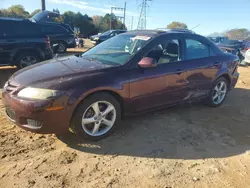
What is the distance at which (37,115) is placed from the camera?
294 cm

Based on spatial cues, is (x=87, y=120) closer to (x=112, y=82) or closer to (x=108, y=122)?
(x=108, y=122)

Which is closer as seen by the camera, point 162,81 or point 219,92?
point 162,81

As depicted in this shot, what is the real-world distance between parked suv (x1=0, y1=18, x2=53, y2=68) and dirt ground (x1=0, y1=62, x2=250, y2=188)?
→ 3.70 metres

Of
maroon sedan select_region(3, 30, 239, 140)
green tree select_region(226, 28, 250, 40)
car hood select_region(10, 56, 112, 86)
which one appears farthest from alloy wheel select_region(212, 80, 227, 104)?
green tree select_region(226, 28, 250, 40)

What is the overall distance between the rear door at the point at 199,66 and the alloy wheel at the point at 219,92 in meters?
0.39

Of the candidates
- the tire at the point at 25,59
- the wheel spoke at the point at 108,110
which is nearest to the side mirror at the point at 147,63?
the wheel spoke at the point at 108,110

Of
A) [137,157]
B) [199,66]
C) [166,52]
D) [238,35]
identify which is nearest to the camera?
[137,157]

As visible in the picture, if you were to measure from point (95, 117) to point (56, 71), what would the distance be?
860 mm

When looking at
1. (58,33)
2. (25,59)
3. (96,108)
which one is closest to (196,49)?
(96,108)

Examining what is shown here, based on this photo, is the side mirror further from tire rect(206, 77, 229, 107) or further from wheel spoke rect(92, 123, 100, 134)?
tire rect(206, 77, 229, 107)

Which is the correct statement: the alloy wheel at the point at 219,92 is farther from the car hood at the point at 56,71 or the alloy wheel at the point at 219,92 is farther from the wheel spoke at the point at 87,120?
the wheel spoke at the point at 87,120

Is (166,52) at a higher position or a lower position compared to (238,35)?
higher

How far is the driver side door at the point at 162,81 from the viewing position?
3691 mm

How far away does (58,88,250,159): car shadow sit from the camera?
3.32 metres
